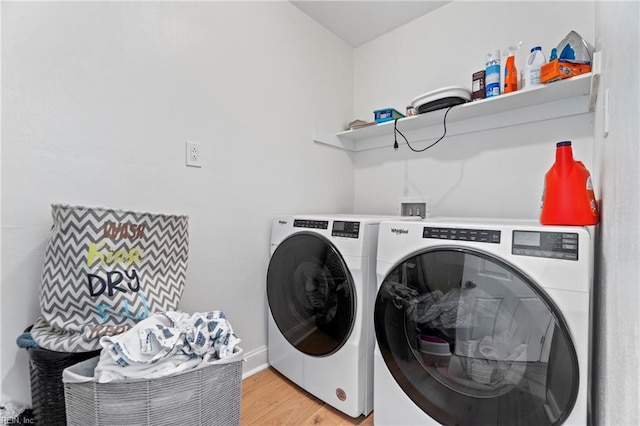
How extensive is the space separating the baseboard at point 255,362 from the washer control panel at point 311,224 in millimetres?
738

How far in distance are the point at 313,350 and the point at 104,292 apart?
34.8 inches

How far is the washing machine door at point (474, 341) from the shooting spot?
79 cm

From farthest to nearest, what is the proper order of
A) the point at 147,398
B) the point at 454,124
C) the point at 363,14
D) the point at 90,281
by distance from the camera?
the point at 363,14 < the point at 454,124 < the point at 90,281 < the point at 147,398

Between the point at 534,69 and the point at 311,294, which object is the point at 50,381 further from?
the point at 534,69

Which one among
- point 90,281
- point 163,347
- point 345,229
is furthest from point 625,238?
point 90,281

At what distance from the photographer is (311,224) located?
4.61ft

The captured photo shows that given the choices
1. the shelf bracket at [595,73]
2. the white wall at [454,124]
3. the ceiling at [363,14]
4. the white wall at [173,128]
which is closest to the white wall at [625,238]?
the shelf bracket at [595,73]

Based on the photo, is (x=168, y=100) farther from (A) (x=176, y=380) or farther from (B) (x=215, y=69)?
(A) (x=176, y=380)

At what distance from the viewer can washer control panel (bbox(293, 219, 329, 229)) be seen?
134 centimetres

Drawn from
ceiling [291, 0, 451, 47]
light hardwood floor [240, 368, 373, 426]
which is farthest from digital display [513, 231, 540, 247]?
ceiling [291, 0, 451, 47]

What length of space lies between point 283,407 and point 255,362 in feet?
1.11

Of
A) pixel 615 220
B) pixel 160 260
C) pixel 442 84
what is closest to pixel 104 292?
pixel 160 260

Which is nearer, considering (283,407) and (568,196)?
(568,196)

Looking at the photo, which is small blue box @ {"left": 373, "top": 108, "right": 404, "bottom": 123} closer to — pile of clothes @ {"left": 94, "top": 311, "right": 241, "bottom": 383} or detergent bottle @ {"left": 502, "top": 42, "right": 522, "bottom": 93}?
detergent bottle @ {"left": 502, "top": 42, "right": 522, "bottom": 93}
